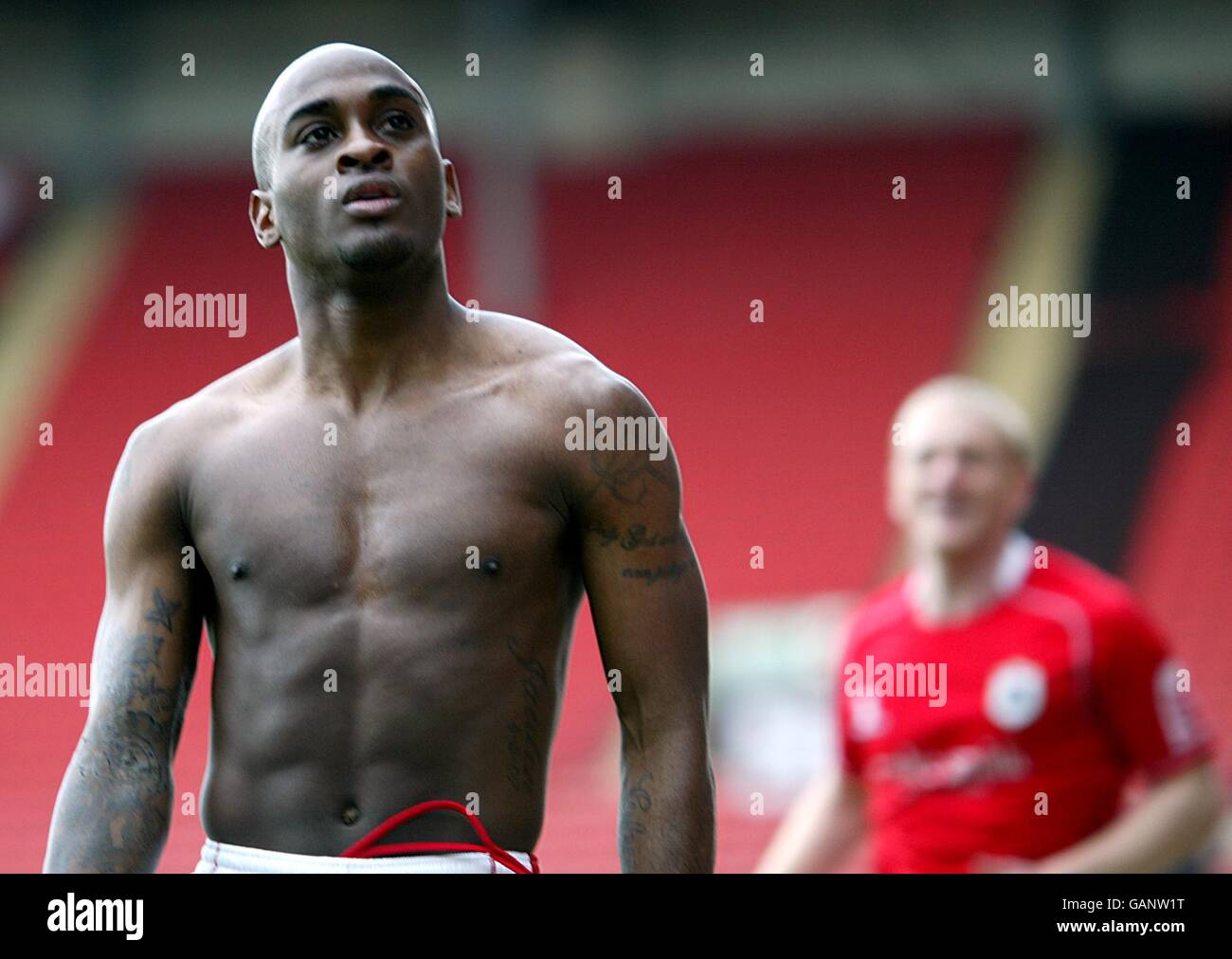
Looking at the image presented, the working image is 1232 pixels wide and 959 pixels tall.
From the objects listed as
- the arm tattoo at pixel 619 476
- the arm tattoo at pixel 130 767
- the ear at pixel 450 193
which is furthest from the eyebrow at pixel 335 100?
the arm tattoo at pixel 130 767

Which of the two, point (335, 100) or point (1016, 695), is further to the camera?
point (1016, 695)

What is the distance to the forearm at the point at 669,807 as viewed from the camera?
7.86 feet

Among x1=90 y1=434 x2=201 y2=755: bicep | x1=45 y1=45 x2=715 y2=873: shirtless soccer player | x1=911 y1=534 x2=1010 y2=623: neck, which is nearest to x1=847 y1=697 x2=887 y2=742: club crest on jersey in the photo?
x1=911 y1=534 x2=1010 y2=623: neck

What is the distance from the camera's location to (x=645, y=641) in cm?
243

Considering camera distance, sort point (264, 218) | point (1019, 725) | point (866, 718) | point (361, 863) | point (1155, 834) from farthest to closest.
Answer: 1. point (866, 718)
2. point (1019, 725)
3. point (1155, 834)
4. point (264, 218)
5. point (361, 863)

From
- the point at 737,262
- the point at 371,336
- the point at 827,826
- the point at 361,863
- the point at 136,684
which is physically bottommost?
the point at 361,863

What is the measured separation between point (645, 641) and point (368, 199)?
2.21ft

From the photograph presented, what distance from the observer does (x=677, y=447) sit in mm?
12078

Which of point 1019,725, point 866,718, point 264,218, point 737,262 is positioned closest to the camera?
point 264,218

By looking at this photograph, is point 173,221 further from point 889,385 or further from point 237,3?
point 889,385

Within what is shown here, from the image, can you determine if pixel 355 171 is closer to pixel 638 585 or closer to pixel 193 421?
pixel 193 421

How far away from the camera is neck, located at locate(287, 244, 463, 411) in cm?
249

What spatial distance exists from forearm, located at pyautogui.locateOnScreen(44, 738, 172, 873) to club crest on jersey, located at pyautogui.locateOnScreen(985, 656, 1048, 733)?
5.70ft

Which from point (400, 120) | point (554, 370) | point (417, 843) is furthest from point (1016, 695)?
point (400, 120)
